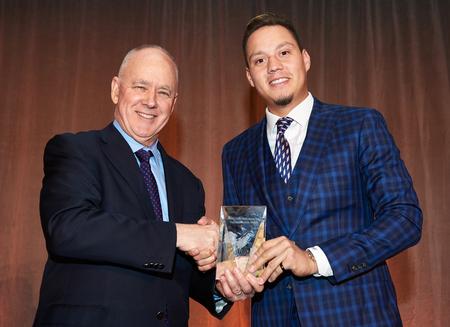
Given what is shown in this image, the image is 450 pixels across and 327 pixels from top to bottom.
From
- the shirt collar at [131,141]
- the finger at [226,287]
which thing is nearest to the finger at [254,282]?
the finger at [226,287]

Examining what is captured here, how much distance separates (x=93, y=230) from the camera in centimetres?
172

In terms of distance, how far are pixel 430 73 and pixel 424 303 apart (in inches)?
76.2

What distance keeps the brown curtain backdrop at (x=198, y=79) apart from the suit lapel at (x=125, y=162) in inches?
81.7

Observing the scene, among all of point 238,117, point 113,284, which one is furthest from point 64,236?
point 238,117

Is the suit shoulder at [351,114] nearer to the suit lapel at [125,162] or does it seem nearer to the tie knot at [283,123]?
the tie knot at [283,123]

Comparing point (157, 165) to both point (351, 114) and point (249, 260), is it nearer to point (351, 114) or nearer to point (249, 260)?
point (249, 260)

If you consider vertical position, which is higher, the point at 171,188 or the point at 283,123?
the point at 283,123

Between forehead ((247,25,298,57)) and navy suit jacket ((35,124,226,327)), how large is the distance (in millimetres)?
773

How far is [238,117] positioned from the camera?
424 centimetres

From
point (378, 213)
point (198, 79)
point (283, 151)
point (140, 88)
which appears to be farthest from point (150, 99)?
point (198, 79)

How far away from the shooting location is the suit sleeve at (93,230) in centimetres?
171

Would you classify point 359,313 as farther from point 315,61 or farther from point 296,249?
point 315,61

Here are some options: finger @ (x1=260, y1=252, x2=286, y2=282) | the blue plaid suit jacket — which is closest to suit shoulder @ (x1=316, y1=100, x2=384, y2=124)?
the blue plaid suit jacket

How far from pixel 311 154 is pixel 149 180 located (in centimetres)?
68
